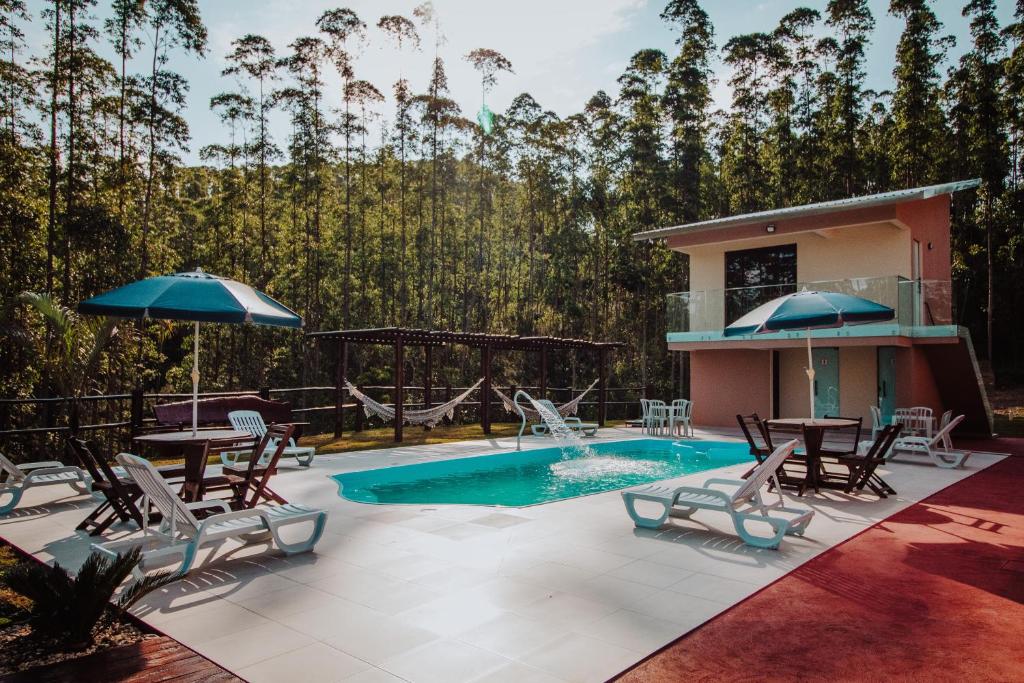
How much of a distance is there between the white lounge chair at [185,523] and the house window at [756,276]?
470 inches

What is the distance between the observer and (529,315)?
23.9 metres

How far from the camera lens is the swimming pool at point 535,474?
292 inches

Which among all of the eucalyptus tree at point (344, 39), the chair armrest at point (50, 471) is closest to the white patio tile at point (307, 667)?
the chair armrest at point (50, 471)

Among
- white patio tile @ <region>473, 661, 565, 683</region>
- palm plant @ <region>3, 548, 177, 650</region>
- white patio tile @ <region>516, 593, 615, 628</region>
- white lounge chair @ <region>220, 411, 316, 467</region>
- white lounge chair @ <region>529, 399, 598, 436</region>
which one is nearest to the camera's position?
white patio tile @ <region>473, 661, 565, 683</region>

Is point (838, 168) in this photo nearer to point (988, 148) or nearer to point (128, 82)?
point (988, 148)

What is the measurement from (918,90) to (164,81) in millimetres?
20656

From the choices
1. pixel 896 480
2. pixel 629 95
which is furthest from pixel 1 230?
pixel 629 95

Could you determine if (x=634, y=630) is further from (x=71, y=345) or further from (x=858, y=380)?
(x=858, y=380)

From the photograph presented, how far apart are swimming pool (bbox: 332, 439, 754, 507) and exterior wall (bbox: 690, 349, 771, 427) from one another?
4.15 meters

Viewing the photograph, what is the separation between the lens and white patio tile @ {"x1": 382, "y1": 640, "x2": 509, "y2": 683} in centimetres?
265

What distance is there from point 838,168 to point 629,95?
7187 mm

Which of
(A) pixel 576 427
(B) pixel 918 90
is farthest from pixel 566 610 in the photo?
(B) pixel 918 90

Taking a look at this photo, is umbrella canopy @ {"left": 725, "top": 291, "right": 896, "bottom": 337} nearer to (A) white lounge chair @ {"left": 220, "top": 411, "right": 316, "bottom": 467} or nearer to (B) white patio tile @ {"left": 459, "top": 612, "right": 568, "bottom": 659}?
(B) white patio tile @ {"left": 459, "top": 612, "right": 568, "bottom": 659}

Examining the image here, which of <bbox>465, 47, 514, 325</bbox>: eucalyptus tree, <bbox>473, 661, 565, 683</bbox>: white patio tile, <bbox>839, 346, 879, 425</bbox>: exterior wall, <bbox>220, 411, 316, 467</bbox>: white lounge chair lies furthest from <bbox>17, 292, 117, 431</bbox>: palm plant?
<bbox>839, 346, 879, 425</bbox>: exterior wall
